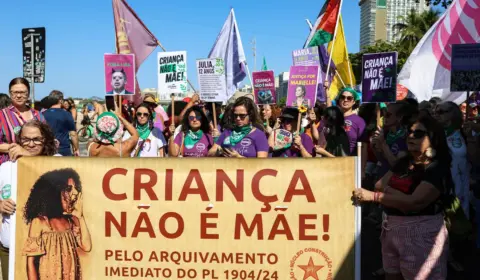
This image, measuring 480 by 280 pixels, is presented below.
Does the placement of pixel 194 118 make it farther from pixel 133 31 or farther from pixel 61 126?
pixel 133 31

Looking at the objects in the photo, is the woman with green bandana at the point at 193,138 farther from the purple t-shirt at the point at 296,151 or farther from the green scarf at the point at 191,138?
the purple t-shirt at the point at 296,151

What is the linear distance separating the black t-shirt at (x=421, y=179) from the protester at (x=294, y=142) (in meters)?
1.76

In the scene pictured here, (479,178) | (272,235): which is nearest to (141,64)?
(479,178)

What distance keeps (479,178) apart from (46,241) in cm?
496

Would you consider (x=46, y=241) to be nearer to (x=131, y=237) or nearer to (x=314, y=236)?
(x=131, y=237)

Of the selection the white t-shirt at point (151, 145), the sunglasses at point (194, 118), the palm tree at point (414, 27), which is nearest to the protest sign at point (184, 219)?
the sunglasses at point (194, 118)

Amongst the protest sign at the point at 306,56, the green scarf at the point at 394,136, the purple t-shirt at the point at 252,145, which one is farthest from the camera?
the protest sign at the point at 306,56

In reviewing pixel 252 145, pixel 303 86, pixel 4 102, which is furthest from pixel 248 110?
pixel 4 102

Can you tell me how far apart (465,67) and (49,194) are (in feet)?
17.4

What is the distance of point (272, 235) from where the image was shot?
359 centimetres

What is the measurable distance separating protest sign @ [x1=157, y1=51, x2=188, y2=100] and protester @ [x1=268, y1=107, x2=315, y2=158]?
6.60ft

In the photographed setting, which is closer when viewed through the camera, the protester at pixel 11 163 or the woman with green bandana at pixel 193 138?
the protester at pixel 11 163

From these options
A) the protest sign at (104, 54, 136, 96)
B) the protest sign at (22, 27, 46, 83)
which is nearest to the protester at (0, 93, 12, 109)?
the protest sign at (104, 54, 136, 96)

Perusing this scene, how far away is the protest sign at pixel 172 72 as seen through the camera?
7.54 m
